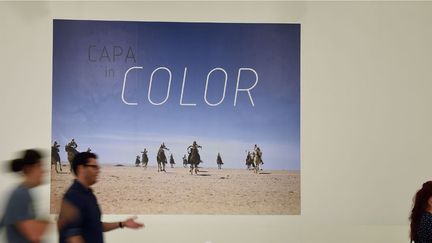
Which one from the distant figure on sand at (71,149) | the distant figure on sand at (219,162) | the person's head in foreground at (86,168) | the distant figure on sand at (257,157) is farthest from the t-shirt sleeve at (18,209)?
the distant figure on sand at (257,157)

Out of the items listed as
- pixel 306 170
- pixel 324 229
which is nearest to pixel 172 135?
pixel 306 170

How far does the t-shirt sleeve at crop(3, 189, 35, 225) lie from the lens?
3.98m

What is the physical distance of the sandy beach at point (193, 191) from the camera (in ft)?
25.0

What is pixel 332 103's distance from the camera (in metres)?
7.73

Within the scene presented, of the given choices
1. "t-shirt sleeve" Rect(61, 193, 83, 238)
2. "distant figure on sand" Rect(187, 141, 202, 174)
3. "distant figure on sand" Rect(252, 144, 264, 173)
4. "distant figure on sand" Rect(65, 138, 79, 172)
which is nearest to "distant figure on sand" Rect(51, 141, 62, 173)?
"distant figure on sand" Rect(65, 138, 79, 172)

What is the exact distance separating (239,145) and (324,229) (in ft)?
4.61

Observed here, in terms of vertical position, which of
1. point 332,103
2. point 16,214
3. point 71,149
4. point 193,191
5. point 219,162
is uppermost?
point 332,103

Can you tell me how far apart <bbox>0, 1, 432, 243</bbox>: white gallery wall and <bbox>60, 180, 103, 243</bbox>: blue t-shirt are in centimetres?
329

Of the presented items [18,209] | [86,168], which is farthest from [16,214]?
[86,168]

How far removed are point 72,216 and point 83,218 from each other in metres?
0.10

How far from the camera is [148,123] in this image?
7672 millimetres

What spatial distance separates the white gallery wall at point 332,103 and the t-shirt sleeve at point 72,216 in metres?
3.41

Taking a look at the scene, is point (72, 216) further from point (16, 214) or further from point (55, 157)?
point (55, 157)

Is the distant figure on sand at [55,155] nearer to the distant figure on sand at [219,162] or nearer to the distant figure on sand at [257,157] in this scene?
the distant figure on sand at [219,162]
